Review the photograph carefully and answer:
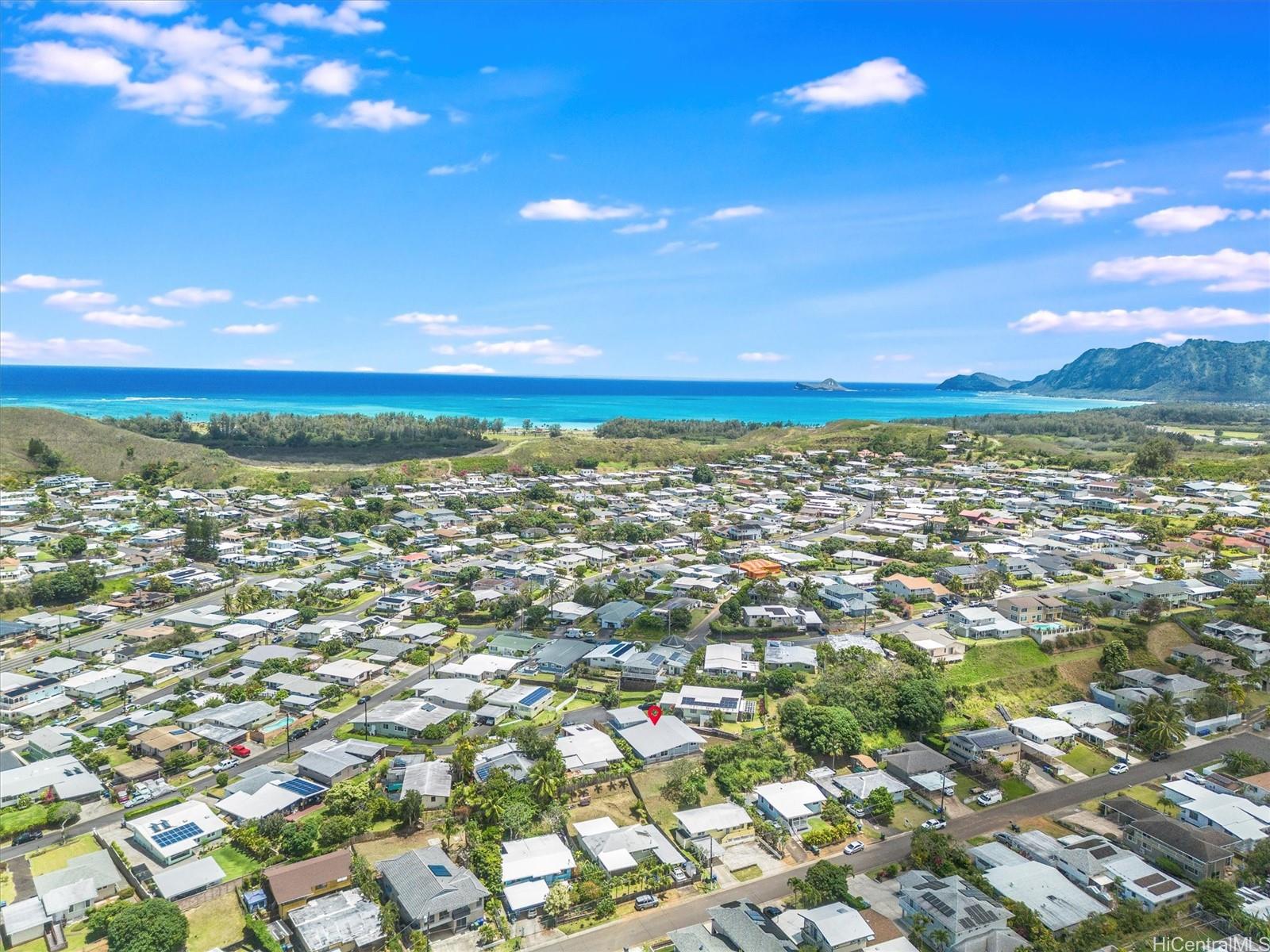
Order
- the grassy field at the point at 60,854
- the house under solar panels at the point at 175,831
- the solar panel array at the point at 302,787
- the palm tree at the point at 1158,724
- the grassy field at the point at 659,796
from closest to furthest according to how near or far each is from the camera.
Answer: the grassy field at the point at 60,854, the house under solar panels at the point at 175,831, the grassy field at the point at 659,796, the solar panel array at the point at 302,787, the palm tree at the point at 1158,724

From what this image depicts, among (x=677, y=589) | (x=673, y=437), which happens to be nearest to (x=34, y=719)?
(x=677, y=589)

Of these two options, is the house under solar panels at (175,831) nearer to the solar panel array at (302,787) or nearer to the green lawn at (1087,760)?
the solar panel array at (302,787)

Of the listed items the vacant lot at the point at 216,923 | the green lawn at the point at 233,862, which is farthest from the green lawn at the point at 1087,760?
the green lawn at the point at 233,862

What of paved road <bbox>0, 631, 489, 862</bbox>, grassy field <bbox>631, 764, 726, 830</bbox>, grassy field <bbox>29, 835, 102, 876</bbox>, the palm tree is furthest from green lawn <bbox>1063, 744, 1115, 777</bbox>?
grassy field <bbox>29, 835, 102, 876</bbox>

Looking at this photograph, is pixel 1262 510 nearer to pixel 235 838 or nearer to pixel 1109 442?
pixel 1109 442

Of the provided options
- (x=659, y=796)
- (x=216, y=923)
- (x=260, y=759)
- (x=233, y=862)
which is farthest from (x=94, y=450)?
(x=659, y=796)

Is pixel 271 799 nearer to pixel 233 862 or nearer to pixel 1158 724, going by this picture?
pixel 233 862
